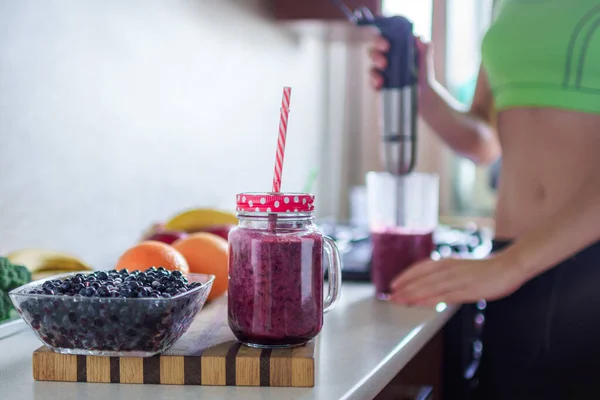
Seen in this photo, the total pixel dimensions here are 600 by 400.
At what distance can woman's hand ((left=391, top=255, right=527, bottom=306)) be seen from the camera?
109 cm

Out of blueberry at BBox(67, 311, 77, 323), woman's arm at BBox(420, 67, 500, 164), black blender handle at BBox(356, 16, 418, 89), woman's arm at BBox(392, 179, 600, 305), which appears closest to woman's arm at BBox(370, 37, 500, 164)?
woman's arm at BBox(420, 67, 500, 164)

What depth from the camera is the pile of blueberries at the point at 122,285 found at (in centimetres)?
70

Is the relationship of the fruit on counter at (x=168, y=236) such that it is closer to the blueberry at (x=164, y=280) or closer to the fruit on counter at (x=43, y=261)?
the fruit on counter at (x=43, y=261)

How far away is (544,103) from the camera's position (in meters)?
1.25

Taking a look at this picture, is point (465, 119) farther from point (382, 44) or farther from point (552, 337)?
point (552, 337)

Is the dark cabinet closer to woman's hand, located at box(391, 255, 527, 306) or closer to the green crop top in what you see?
the green crop top

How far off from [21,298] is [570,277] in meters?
0.86

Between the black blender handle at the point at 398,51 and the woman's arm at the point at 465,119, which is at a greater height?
the black blender handle at the point at 398,51

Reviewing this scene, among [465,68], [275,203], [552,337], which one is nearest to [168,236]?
[275,203]

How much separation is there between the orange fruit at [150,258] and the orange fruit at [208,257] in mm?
114

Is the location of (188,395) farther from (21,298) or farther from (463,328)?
(463,328)

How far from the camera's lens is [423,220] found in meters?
1.32

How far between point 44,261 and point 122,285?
0.39 m

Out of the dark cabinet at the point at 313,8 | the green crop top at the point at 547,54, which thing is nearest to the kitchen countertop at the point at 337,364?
the green crop top at the point at 547,54
